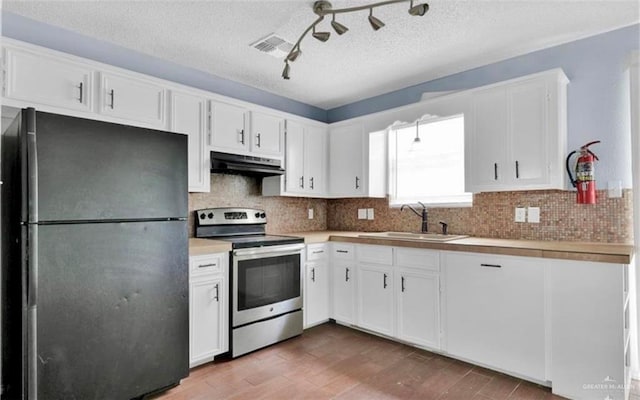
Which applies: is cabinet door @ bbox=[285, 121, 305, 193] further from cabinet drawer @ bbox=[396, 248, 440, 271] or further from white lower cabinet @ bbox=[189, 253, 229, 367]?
cabinet drawer @ bbox=[396, 248, 440, 271]

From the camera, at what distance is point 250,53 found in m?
2.92

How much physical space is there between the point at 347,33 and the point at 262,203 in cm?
188

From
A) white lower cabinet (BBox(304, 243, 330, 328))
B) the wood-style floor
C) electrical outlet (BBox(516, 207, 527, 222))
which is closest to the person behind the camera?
the wood-style floor

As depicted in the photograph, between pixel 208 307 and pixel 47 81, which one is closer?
pixel 47 81

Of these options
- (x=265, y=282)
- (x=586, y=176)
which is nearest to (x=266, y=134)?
(x=265, y=282)

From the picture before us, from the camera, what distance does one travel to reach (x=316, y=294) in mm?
3400

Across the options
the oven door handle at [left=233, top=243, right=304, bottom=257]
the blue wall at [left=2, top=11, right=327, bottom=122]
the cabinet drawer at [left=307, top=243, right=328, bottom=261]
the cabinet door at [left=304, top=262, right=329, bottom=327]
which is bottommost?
the cabinet door at [left=304, top=262, right=329, bottom=327]

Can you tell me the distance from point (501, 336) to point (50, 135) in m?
2.94

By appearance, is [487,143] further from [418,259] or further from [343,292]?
[343,292]

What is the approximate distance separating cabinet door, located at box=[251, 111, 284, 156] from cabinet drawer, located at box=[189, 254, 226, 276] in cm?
111

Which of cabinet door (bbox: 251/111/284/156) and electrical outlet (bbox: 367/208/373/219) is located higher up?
cabinet door (bbox: 251/111/284/156)

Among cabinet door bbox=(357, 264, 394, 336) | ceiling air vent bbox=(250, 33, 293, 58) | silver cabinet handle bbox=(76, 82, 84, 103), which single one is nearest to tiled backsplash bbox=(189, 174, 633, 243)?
cabinet door bbox=(357, 264, 394, 336)

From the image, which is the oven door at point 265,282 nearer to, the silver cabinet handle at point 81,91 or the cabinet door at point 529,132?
the silver cabinet handle at point 81,91

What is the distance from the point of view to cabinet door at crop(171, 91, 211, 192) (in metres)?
2.83
